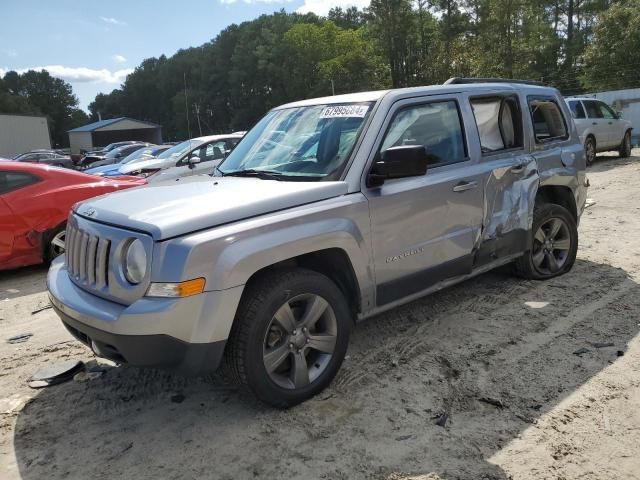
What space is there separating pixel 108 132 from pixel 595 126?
7247 centimetres

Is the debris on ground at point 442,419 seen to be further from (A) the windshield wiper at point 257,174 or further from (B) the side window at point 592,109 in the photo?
(B) the side window at point 592,109

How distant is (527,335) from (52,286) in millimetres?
3447

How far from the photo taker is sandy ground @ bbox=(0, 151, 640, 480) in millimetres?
2744

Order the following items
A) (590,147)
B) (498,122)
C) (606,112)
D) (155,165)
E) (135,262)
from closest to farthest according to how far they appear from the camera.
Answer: (135,262), (498,122), (155,165), (590,147), (606,112)

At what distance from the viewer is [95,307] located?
117 inches

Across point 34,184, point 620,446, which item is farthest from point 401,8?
point 620,446

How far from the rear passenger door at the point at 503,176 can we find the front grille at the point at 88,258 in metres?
2.82

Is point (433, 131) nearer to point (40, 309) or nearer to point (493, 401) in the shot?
point (493, 401)

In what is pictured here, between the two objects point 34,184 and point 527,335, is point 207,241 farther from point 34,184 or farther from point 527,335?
point 34,184

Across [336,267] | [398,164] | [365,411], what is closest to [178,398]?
Answer: [365,411]

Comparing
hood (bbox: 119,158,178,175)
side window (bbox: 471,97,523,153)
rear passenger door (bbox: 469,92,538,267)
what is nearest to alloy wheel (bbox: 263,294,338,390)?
rear passenger door (bbox: 469,92,538,267)

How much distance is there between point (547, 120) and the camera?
5.31 m

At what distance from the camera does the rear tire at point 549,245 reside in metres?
5.18

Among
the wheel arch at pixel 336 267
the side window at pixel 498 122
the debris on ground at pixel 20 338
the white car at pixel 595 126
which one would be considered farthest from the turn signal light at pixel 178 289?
the white car at pixel 595 126
